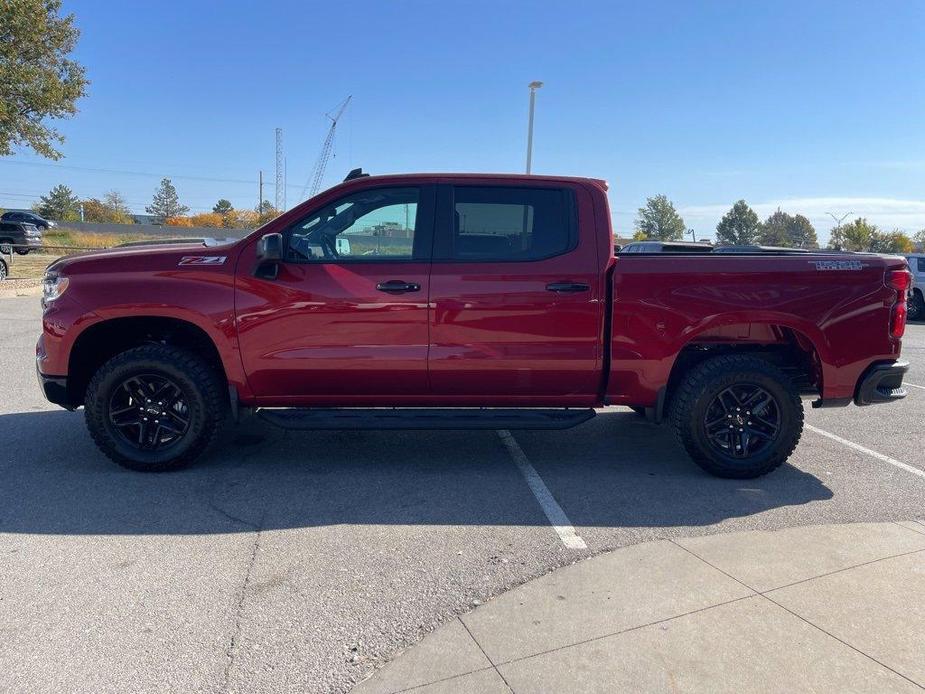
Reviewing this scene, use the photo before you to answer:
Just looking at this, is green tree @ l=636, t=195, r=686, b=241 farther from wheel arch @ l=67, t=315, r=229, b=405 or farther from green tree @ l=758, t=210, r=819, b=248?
wheel arch @ l=67, t=315, r=229, b=405

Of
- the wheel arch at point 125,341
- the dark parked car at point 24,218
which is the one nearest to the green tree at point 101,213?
the dark parked car at point 24,218

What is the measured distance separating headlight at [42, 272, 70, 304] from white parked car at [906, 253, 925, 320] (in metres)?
19.3

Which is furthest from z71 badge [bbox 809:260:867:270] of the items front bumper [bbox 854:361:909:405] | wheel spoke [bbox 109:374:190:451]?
wheel spoke [bbox 109:374:190:451]

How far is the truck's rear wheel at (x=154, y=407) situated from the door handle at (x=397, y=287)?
133 centimetres

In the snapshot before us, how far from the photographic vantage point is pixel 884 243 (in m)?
52.0

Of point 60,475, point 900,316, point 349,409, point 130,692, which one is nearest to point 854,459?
point 900,316

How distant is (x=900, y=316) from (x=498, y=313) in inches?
109

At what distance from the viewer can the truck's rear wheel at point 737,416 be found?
4.93m

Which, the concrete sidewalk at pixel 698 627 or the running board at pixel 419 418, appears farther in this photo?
the running board at pixel 419 418

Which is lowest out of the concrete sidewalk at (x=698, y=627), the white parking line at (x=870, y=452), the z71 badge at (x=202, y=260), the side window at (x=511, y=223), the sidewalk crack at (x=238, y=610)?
the sidewalk crack at (x=238, y=610)

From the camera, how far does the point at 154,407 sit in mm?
4926

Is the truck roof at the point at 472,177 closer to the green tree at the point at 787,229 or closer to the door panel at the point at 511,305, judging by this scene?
the door panel at the point at 511,305

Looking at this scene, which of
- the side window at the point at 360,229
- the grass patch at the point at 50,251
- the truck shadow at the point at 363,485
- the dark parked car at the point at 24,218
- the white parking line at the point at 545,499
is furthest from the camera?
the dark parked car at the point at 24,218

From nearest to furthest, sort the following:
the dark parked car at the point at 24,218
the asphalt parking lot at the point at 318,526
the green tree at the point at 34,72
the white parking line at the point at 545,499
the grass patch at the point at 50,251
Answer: the asphalt parking lot at the point at 318,526, the white parking line at the point at 545,499, the green tree at the point at 34,72, the grass patch at the point at 50,251, the dark parked car at the point at 24,218
